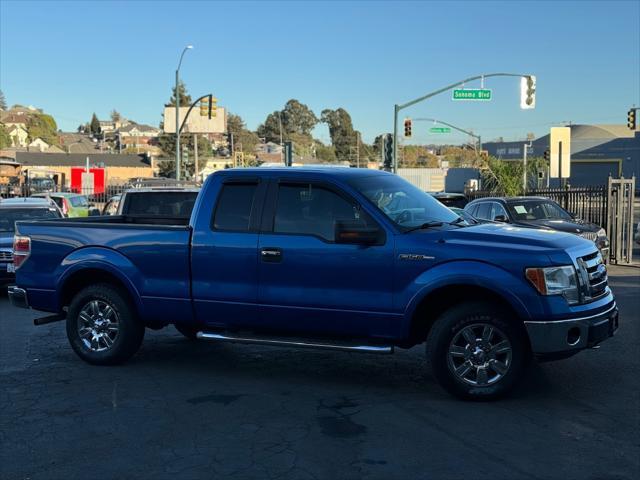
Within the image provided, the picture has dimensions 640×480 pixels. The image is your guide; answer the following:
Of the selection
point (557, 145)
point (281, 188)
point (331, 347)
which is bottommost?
point (331, 347)

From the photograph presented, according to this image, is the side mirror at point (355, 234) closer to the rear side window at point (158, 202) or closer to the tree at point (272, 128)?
the rear side window at point (158, 202)

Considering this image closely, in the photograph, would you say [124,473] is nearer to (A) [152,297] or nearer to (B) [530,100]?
(A) [152,297]

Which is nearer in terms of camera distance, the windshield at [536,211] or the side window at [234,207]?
the side window at [234,207]

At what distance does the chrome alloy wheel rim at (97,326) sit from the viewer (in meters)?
7.82

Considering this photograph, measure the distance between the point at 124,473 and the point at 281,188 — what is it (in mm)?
3223

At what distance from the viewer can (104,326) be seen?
25.7ft

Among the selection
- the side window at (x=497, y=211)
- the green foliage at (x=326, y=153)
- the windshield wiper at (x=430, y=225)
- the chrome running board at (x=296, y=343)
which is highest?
the green foliage at (x=326, y=153)

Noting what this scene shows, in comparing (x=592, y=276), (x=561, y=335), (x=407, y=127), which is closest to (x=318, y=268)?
(x=561, y=335)

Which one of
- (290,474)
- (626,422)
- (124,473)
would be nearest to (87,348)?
(124,473)

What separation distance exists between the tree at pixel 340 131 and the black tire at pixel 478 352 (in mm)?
133527

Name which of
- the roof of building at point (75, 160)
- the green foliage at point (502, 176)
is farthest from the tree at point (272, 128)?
the green foliage at point (502, 176)

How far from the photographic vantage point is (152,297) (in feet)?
24.4

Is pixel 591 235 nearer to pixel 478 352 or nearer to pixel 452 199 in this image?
pixel 452 199

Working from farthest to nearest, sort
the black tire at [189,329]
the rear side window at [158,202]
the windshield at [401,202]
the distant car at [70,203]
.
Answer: the distant car at [70,203] < the rear side window at [158,202] < the black tire at [189,329] < the windshield at [401,202]
